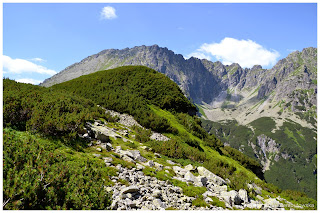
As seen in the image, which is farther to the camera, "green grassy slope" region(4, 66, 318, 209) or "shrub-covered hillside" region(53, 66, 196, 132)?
"shrub-covered hillside" region(53, 66, 196, 132)

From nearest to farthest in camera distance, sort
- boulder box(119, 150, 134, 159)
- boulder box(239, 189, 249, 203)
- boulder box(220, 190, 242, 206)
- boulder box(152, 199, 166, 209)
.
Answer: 1. boulder box(152, 199, 166, 209)
2. boulder box(220, 190, 242, 206)
3. boulder box(239, 189, 249, 203)
4. boulder box(119, 150, 134, 159)

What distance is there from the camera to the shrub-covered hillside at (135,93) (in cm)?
2990

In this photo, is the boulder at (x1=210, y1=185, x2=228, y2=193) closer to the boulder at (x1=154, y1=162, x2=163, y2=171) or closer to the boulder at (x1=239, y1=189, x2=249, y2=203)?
the boulder at (x1=239, y1=189, x2=249, y2=203)

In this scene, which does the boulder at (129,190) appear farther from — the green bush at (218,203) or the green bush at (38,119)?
the green bush at (38,119)

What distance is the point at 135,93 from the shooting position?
38438 mm

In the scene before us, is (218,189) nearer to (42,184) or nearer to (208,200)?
(208,200)

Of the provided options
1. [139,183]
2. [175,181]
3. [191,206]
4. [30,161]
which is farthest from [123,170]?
[30,161]

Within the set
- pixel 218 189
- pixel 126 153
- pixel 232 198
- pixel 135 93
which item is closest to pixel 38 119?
pixel 126 153

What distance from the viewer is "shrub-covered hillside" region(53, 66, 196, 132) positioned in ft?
98.1

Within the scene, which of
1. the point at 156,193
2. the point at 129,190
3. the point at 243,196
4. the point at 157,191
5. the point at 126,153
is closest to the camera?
the point at 129,190

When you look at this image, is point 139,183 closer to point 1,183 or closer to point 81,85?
point 1,183

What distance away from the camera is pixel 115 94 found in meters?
34.2

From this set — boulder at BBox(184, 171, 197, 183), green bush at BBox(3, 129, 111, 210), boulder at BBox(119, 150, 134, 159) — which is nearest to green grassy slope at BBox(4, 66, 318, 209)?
green bush at BBox(3, 129, 111, 210)

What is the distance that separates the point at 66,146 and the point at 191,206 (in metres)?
8.53
